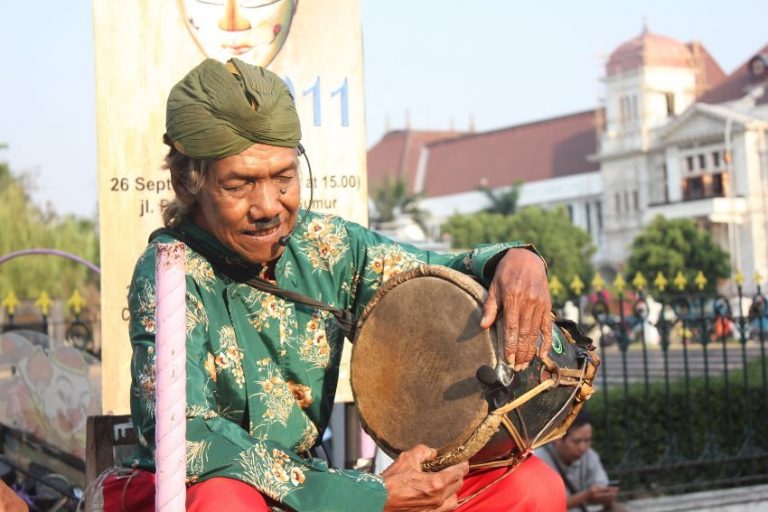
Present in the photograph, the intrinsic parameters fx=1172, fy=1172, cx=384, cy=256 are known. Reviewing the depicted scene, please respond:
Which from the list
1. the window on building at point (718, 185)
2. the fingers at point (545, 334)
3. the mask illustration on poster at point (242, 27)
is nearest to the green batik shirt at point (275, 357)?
the fingers at point (545, 334)

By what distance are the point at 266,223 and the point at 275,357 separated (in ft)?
1.05

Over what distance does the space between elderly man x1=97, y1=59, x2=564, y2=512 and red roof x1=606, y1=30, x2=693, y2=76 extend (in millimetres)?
Result: 78833

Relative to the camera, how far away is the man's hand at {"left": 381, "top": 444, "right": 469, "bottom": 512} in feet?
7.86

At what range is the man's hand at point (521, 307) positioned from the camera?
96.9 inches

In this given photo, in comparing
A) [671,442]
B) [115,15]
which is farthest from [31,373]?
[671,442]

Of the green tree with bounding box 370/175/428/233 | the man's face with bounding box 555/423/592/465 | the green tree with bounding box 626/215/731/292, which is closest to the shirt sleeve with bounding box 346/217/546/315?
the man's face with bounding box 555/423/592/465

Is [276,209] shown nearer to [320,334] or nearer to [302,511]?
[320,334]

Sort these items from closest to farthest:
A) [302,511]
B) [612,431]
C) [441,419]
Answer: [302,511] → [441,419] → [612,431]

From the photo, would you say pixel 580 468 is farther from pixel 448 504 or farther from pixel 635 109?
pixel 635 109

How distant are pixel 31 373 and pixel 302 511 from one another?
3.05 metres

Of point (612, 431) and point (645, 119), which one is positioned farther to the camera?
point (645, 119)

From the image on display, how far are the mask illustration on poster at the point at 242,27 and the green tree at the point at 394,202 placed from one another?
236 ft

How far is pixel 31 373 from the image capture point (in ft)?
16.5

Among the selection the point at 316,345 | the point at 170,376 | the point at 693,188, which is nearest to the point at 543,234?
the point at 693,188
